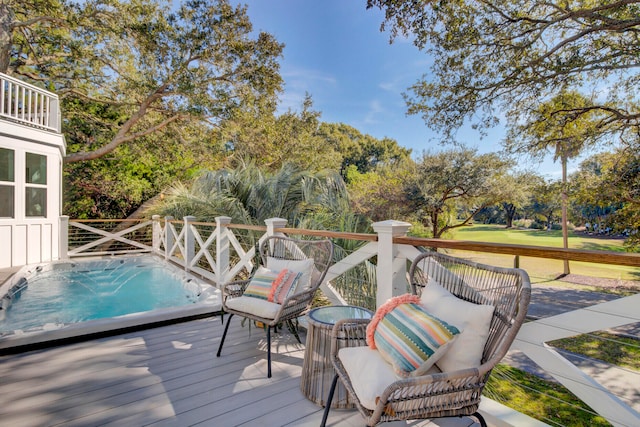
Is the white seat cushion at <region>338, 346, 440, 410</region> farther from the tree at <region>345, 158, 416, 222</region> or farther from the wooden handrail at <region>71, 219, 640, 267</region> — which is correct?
the tree at <region>345, 158, 416, 222</region>

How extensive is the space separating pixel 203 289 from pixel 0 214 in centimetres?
456

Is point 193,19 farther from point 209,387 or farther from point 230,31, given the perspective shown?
point 209,387

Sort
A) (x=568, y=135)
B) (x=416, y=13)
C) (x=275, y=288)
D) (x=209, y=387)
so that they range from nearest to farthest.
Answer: (x=209, y=387), (x=275, y=288), (x=416, y=13), (x=568, y=135)

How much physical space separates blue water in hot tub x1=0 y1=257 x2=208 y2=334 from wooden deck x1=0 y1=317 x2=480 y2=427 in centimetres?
98

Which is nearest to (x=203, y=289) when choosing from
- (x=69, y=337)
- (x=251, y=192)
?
(x=69, y=337)

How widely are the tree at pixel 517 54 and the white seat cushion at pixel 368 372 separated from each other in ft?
18.2

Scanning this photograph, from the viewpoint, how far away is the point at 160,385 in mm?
2230

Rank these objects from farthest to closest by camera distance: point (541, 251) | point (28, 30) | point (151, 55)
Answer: point (28, 30), point (151, 55), point (541, 251)

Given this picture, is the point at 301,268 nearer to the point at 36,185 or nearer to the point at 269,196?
the point at 269,196

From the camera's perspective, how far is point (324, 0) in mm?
10203

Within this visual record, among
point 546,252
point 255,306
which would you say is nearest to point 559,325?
point 546,252

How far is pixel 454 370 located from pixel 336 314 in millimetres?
856

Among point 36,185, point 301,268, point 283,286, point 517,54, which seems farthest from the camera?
point 36,185

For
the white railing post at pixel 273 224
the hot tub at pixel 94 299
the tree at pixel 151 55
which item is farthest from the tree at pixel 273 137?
the white railing post at pixel 273 224
